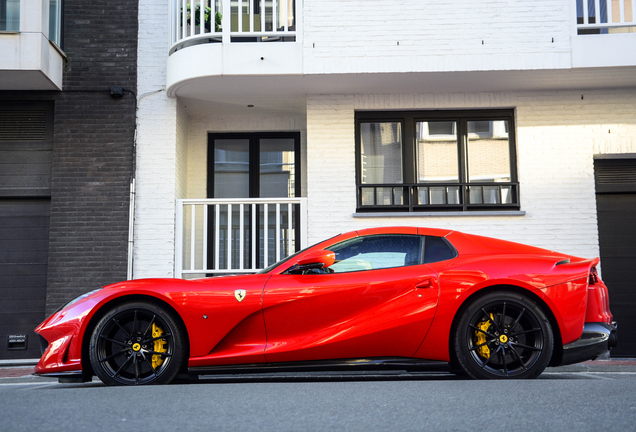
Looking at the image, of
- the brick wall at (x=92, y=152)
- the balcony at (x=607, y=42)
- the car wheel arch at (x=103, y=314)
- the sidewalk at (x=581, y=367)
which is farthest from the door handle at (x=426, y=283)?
the brick wall at (x=92, y=152)

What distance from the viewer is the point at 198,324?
5410 mm

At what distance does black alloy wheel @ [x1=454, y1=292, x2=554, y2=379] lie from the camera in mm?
5344

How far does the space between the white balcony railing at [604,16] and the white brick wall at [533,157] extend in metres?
0.99

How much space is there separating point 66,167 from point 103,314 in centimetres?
565

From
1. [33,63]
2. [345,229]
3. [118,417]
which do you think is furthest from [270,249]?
[118,417]

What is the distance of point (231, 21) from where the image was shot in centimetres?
1060

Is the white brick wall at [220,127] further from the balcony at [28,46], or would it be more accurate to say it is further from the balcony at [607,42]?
the balcony at [607,42]

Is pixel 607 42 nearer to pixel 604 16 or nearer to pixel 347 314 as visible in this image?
pixel 604 16

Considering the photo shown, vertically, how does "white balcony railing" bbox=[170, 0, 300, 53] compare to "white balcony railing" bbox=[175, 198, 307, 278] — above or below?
above

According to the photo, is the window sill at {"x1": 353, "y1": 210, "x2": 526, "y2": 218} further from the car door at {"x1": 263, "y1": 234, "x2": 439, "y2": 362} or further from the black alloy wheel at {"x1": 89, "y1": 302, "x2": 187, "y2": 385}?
the black alloy wheel at {"x1": 89, "y1": 302, "x2": 187, "y2": 385}

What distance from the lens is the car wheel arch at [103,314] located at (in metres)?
5.44

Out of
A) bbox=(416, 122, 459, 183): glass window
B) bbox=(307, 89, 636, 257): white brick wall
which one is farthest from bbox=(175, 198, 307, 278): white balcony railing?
bbox=(416, 122, 459, 183): glass window

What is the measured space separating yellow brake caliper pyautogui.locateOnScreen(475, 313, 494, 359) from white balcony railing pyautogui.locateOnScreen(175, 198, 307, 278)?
515 centimetres

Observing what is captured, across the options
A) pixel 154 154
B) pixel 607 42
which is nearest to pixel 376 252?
pixel 154 154
